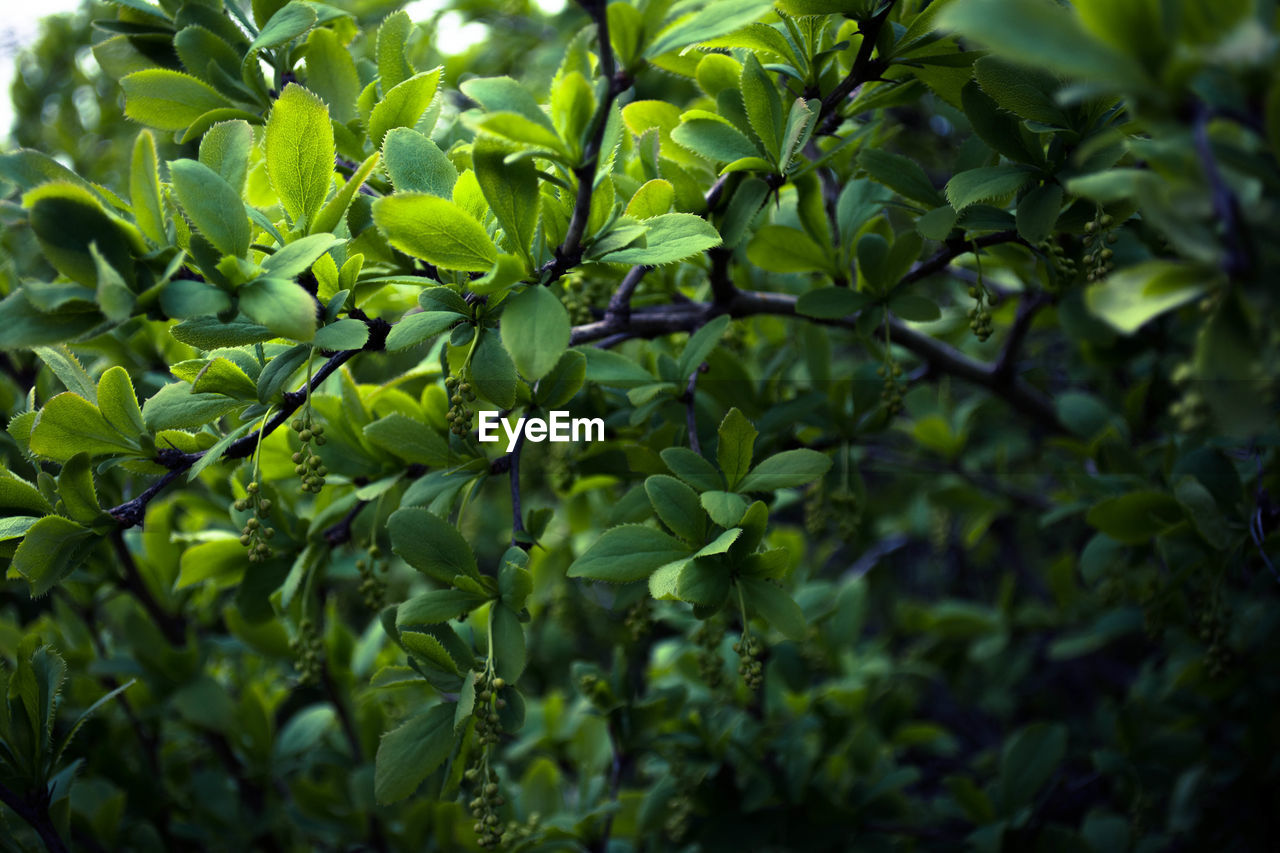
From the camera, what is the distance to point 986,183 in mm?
1033

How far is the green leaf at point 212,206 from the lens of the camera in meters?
0.86

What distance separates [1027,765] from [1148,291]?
1400 millimetres

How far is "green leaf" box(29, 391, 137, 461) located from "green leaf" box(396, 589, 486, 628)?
399 mm

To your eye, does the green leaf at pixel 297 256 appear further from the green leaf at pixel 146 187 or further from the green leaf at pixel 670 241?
the green leaf at pixel 670 241

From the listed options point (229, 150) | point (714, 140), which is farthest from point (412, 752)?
point (714, 140)

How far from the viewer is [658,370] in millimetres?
1272

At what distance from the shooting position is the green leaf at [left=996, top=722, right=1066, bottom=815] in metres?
1.73

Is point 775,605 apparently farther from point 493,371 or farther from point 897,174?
point 897,174

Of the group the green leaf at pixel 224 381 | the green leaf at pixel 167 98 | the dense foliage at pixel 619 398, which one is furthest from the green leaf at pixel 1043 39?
the green leaf at pixel 167 98

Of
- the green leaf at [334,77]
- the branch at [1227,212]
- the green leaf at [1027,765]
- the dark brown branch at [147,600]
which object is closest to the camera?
the branch at [1227,212]

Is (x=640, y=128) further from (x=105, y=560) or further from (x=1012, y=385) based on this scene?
(x=105, y=560)

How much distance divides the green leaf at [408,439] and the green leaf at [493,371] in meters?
0.18

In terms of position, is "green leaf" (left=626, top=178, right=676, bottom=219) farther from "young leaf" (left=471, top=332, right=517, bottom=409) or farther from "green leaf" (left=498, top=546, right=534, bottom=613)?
"green leaf" (left=498, top=546, right=534, bottom=613)

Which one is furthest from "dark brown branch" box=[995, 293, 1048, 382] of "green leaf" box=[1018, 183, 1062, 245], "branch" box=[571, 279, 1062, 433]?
"green leaf" box=[1018, 183, 1062, 245]
